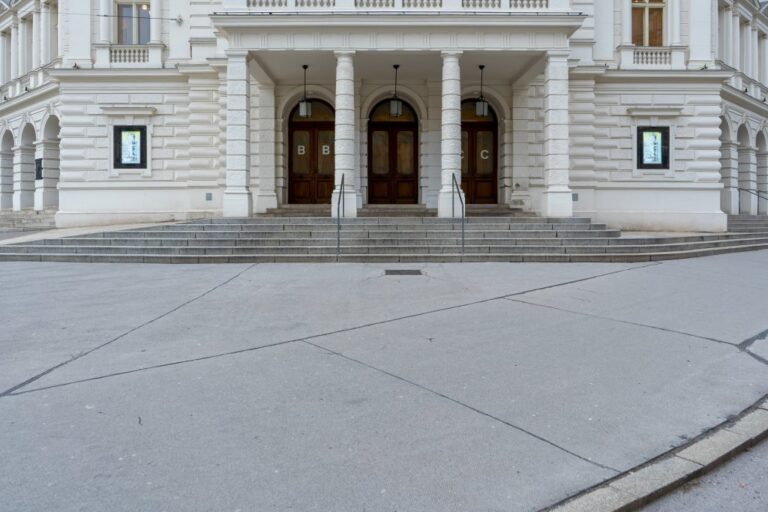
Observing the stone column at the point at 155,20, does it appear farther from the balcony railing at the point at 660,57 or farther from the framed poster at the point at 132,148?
the balcony railing at the point at 660,57

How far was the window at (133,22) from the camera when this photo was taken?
70.6 ft

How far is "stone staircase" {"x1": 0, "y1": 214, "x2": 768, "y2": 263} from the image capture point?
1230 centimetres

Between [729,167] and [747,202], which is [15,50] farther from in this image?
[747,202]

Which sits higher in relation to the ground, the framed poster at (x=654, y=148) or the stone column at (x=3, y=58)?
the stone column at (x=3, y=58)

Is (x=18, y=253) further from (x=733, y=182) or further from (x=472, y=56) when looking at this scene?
(x=733, y=182)

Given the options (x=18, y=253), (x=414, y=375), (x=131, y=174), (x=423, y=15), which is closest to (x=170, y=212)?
(x=131, y=174)

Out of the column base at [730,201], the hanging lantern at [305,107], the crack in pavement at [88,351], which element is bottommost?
the crack in pavement at [88,351]

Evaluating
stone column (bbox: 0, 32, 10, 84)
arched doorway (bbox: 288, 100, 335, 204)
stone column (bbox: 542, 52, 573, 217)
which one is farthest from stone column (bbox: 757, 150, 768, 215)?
stone column (bbox: 0, 32, 10, 84)

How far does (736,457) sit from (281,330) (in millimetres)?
4293

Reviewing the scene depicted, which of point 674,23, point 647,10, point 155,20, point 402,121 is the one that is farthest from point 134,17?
point 674,23

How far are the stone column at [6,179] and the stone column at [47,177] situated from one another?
4.62 meters

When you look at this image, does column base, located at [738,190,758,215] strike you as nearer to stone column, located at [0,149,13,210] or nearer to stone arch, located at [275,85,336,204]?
stone arch, located at [275,85,336,204]

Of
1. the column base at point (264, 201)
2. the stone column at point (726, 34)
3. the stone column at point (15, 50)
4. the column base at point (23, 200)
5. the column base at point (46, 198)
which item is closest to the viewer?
the column base at point (264, 201)

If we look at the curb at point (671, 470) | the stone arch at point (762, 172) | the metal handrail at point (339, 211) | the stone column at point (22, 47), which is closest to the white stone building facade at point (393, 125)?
the metal handrail at point (339, 211)
